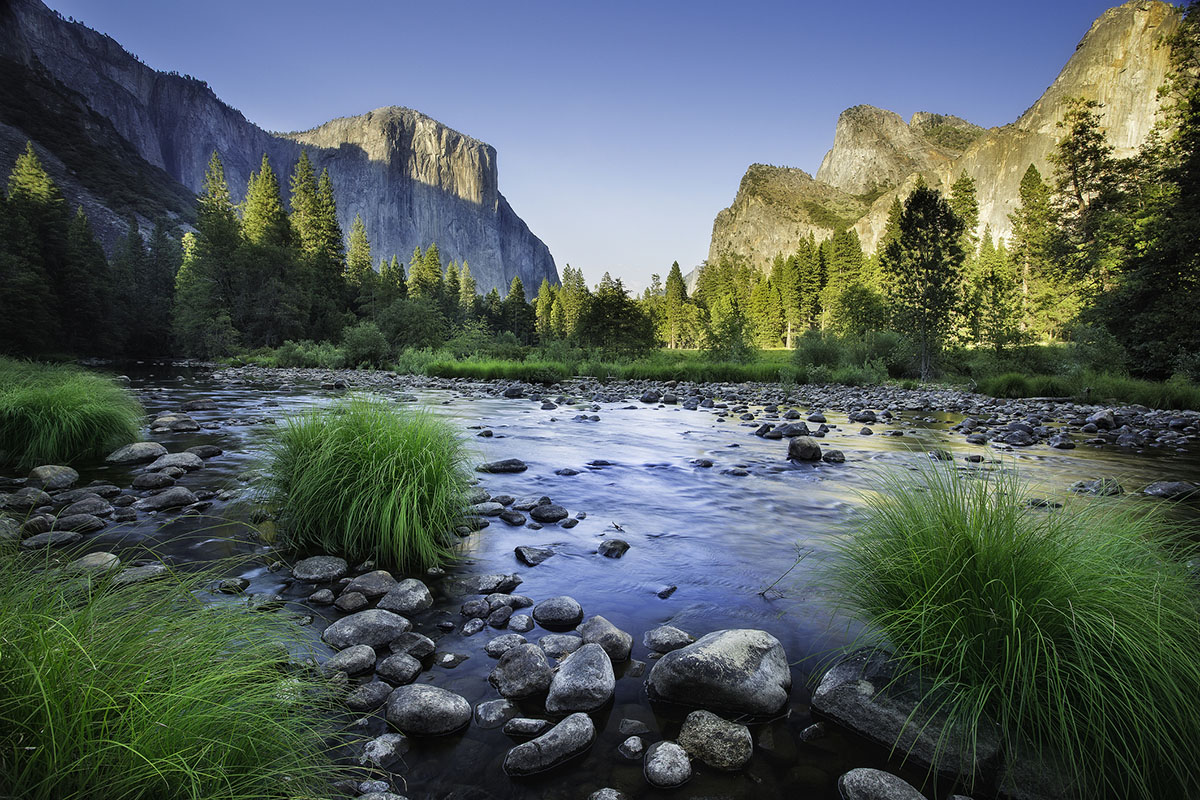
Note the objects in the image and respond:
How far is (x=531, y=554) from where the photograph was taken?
4566 millimetres

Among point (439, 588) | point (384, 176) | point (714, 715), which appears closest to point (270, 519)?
point (439, 588)

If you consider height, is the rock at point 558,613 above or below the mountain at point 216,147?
below

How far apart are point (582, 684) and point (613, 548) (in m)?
2.12

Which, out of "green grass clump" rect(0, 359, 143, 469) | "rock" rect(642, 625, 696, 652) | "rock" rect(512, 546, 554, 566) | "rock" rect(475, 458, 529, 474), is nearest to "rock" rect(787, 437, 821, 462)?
"rock" rect(475, 458, 529, 474)

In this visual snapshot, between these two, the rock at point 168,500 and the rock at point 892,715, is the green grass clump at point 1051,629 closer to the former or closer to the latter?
the rock at point 892,715

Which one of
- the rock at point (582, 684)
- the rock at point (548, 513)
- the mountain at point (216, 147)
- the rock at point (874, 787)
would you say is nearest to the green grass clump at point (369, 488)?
the rock at point (548, 513)

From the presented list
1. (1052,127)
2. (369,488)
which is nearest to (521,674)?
(369,488)

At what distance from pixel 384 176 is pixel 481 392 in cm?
16533

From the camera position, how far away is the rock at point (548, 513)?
5.66 meters

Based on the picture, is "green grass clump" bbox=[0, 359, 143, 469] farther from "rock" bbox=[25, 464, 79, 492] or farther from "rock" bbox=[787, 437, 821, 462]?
"rock" bbox=[787, 437, 821, 462]

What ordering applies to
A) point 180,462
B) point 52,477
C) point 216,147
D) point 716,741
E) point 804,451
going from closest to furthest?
point 716,741
point 52,477
point 180,462
point 804,451
point 216,147

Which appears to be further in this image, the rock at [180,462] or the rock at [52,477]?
the rock at [180,462]

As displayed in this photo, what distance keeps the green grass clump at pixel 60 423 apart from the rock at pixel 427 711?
24.9ft

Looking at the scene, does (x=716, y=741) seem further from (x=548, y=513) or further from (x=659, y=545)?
(x=548, y=513)
